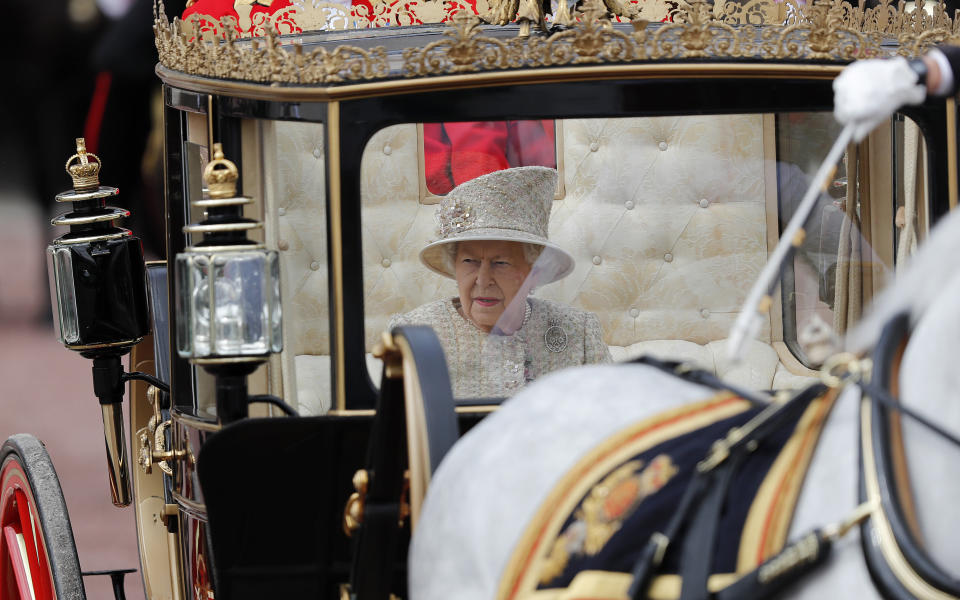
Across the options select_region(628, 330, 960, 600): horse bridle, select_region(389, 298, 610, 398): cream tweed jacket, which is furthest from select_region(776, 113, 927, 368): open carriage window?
select_region(628, 330, 960, 600): horse bridle

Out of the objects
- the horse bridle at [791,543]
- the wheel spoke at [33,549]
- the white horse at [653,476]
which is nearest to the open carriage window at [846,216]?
the white horse at [653,476]

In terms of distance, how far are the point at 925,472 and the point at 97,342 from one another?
184 cm

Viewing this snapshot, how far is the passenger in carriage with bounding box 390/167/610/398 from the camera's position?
1.99 metres

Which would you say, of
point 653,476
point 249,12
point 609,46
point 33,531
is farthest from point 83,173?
point 653,476

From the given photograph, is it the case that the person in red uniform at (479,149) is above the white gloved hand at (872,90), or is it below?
below

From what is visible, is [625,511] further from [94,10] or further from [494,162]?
[94,10]

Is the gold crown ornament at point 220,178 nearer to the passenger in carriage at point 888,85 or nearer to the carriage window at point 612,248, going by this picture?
the carriage window at point 612,248

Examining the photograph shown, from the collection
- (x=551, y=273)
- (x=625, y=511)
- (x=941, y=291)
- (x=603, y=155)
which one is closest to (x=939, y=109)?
(x=603, y=155)

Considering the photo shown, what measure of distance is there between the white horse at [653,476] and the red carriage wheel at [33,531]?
0.98m

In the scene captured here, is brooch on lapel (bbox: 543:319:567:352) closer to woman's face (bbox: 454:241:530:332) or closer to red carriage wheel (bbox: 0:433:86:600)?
woman's face (bbox: 454:241:530:332)

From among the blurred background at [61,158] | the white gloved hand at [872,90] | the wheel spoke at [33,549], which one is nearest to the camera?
the white gloved hand at [872,90]

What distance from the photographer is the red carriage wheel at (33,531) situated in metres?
2.27

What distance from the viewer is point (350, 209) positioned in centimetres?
188

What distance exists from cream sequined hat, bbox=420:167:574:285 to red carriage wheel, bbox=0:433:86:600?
88cm
